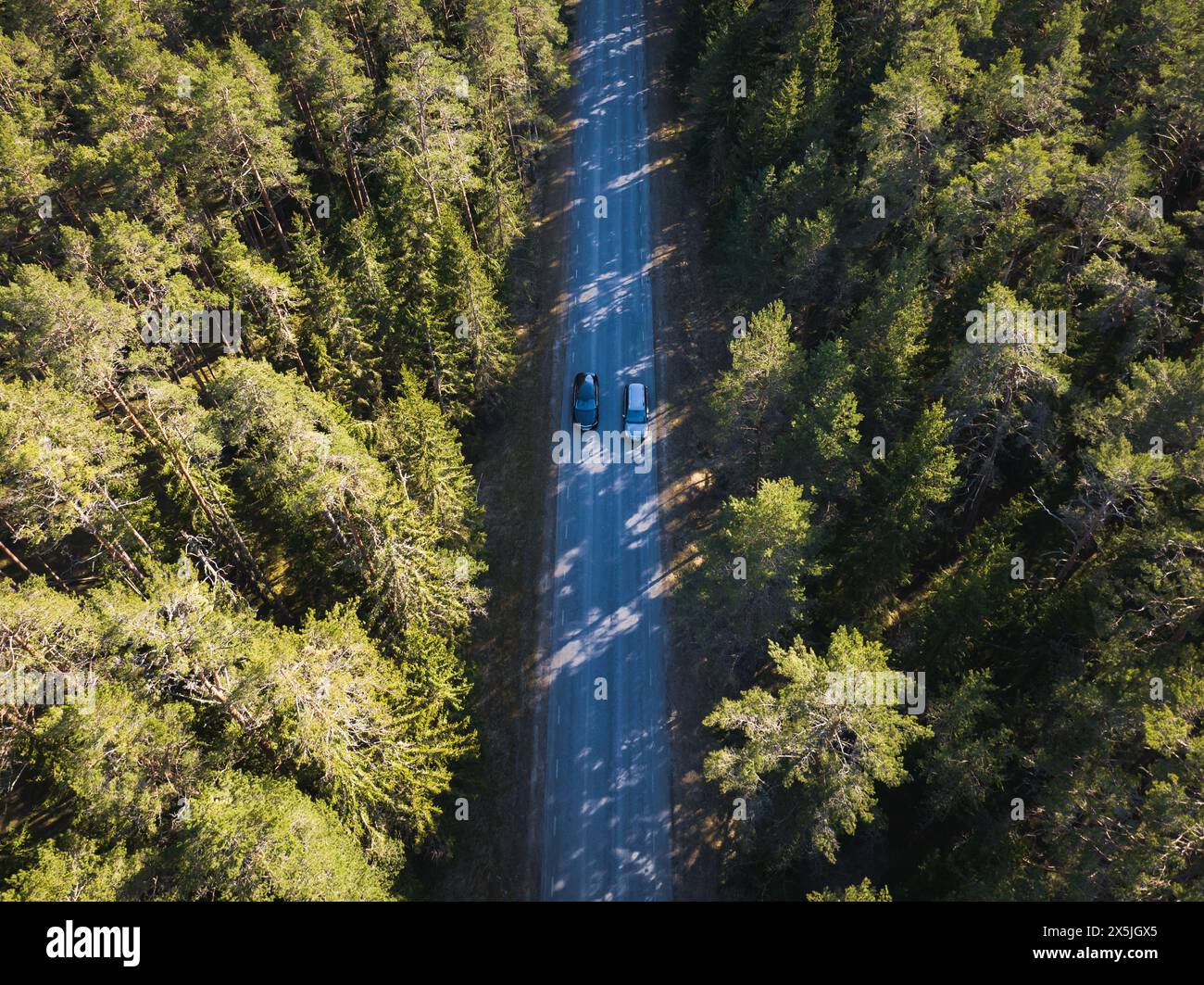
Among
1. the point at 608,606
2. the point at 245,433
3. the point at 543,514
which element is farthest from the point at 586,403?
the point at 245,433

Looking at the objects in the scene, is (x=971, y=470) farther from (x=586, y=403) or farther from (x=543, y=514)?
(x=543, y=514)

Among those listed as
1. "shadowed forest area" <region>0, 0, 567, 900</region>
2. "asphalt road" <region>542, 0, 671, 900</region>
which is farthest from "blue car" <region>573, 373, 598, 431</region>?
"shadowed forest area" <region>0, 0, 567, 900</region>

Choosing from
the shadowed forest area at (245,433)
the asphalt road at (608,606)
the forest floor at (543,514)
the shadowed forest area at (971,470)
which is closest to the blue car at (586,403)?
the asphalt road at (608,606)

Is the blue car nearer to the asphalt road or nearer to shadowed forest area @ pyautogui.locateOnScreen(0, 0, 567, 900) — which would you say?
the asphalt road

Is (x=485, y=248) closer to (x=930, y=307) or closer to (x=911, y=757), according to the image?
(x=930, y=307)

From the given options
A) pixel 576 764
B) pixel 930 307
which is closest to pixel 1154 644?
pixel 930 307
